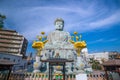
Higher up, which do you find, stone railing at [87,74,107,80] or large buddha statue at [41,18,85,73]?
large buddha statue at [41,18,85,73]

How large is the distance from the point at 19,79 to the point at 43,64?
5591mm

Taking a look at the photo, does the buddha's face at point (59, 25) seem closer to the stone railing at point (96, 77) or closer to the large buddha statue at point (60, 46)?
the large buddha statue at point (60, 46)

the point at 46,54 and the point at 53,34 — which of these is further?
the point at 53,34

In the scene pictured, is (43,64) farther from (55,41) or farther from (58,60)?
(58,60)

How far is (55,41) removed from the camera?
698 inches

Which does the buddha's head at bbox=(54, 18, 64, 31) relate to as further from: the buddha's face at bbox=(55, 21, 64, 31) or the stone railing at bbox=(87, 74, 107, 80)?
A: the stone railing at bbox=(87, 74, 107, 80)

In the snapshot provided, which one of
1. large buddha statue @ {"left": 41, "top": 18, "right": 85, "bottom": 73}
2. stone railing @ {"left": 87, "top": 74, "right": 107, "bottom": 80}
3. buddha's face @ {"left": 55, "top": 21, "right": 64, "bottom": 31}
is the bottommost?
stone railing @ {"left": 87, "top": 74, "right": 107, "bottom": 80}

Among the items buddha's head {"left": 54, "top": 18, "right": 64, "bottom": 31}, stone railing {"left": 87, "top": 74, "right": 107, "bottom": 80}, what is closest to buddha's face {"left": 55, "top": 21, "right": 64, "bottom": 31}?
buddha's head {"left": 54, "top": 18, "right": 64, "bottom": 31}

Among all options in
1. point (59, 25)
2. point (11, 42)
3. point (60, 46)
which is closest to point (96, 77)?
point (60, 46)

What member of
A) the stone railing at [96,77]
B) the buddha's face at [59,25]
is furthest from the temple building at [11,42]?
the stone railing at [96,77]

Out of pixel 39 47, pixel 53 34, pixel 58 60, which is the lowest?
pixel 58 60

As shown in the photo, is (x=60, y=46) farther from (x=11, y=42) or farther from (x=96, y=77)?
(x=11, y=42)

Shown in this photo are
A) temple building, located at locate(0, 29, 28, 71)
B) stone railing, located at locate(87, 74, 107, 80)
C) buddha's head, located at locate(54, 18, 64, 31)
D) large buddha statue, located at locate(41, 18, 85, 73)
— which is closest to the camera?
stone railing, located at locate(87, 74, 107, 80)

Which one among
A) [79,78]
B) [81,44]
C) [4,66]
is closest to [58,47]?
[81,44]
